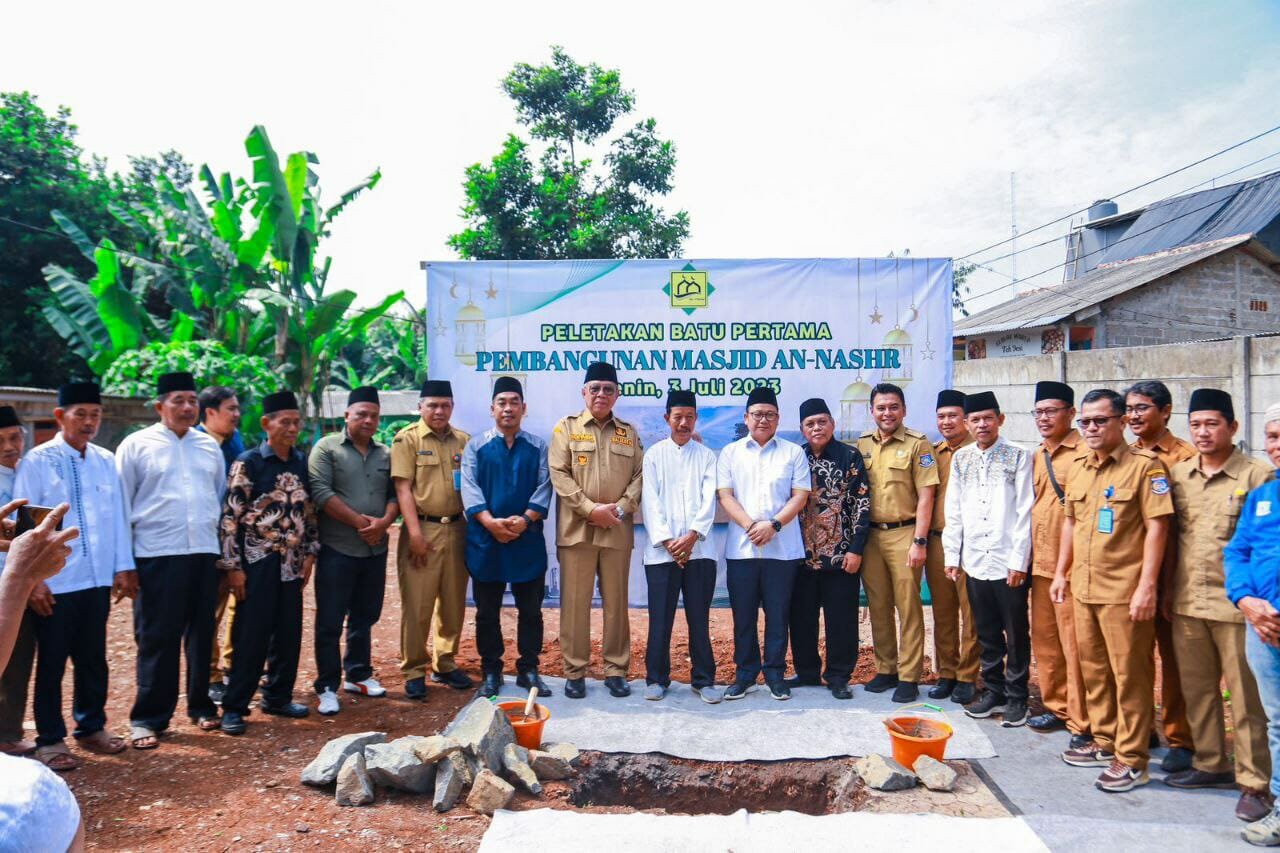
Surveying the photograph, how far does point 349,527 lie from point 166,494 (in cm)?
93

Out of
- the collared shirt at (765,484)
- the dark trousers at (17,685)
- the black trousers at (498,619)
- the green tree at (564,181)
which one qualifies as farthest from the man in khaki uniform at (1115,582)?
the green tree at (564,181)

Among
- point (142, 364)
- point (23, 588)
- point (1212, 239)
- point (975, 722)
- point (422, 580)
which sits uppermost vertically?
point (1212, 239)

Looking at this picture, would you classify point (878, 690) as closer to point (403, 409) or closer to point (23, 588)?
point (23, 588)

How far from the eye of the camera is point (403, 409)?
55.5 feet

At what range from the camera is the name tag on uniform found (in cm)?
356

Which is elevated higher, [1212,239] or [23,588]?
[1212,239]

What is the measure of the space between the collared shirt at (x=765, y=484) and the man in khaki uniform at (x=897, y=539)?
44cm

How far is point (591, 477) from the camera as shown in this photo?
475cm

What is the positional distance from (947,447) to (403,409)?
1392cm

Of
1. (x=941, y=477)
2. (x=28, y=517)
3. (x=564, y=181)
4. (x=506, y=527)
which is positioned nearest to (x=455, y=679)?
(x=506, y=527)

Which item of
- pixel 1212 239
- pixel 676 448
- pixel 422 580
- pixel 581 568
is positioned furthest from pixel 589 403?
pixel 1212 239

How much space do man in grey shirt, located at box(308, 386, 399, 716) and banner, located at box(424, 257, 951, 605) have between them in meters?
0.83

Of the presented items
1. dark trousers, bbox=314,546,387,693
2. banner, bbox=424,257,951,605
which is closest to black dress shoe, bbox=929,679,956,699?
banner, bbox=424,257,951,605

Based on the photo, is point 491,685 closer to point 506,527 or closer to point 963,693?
point 506,527
